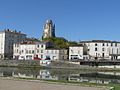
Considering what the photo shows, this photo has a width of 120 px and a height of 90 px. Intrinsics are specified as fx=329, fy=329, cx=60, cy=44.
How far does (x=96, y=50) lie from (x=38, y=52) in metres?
20.0

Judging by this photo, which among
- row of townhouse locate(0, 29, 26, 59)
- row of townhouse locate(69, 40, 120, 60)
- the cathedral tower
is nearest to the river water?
row of townhouse locate(69, 40, 120, 60)

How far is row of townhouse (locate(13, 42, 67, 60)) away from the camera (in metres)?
110

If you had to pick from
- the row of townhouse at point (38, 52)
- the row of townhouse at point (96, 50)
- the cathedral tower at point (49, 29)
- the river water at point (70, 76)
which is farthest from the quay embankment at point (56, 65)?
the cathedral tower at point (49, 29)

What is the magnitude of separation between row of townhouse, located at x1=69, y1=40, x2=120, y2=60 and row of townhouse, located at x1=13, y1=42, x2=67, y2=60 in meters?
4.14

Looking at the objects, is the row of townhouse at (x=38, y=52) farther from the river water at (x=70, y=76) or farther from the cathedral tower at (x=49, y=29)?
the cathedral tower at (x=49, y=29)

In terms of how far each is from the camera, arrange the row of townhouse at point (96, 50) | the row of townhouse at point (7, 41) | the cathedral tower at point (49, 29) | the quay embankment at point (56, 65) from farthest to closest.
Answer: the cathedral tower at point (49, 29)
the row of townhouse at point (7, 41)
the row of townhouse at point (96, 50)
the quay embankment at point (56, 65)

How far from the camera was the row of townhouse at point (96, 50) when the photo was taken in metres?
111

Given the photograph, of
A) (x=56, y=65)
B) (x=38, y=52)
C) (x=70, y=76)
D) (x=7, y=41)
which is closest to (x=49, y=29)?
(x=7, y=41)

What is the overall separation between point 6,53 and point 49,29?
5943 centimetres

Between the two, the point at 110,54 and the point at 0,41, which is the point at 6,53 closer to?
the point at 0,41

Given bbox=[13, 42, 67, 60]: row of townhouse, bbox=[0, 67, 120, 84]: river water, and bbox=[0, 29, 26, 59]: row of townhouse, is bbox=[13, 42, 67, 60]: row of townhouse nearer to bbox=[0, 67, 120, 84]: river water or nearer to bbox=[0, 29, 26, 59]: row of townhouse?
bbox=[0, 29, 26, 59]: row of townhouse

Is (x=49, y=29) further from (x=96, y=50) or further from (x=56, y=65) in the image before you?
(x=56, y=65)

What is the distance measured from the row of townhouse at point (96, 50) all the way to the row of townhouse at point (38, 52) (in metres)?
4.14

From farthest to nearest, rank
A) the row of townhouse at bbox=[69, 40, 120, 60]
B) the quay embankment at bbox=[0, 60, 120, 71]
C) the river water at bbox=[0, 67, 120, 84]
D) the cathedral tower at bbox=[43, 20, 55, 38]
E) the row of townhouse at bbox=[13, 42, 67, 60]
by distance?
the cathedral tower at bbox=[43, 20, 55, 38] < the row of townhouse at bbox=[69, 40, 120, 60] < the row of townhouse at bbox=[13, 42, 67, 60] < the quay embankment at bbox=[0, 60, 120, 71] < the river water at bbox=[0, 67, 120, 84]
